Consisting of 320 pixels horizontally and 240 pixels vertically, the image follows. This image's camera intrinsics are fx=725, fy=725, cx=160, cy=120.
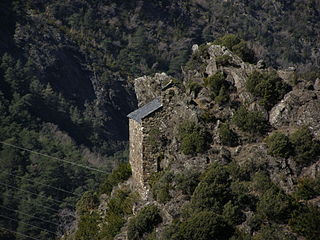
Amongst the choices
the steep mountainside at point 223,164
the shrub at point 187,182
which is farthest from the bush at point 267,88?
the shrub at point 187,182

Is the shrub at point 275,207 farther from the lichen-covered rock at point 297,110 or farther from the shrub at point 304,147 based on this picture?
the lichen-covered rock at point 297,110

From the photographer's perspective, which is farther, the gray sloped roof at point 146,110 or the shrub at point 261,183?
the gray sloped roof at point 146,110

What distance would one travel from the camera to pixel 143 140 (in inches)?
953

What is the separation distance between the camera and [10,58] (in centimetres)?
10131

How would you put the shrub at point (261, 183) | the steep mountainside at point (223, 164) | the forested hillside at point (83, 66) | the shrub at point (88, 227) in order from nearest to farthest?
the steep mountainside at point (223, 164) → the shrub at point (261, 183) → the shrub at point (88, 227) → the forested hillside at point (83, 66)

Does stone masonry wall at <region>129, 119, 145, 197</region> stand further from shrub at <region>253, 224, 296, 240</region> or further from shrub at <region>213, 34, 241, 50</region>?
shrub at <region>213, 34, 241, 50</region>

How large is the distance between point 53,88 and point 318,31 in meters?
59.4

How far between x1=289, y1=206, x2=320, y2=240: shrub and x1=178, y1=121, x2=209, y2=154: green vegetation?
422cm

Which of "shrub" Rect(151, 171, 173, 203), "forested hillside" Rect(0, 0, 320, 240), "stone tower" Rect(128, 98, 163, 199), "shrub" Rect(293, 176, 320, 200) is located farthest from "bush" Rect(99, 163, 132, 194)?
"forested hillside" Rect(0, 0, 320, 240)

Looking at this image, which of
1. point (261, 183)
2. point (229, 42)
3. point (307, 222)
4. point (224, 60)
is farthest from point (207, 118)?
point (229, 42)

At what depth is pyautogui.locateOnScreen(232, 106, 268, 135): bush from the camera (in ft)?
78.1

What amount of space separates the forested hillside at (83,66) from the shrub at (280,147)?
44.4 meters

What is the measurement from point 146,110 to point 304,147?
550 centimetres

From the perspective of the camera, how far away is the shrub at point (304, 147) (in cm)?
2242
